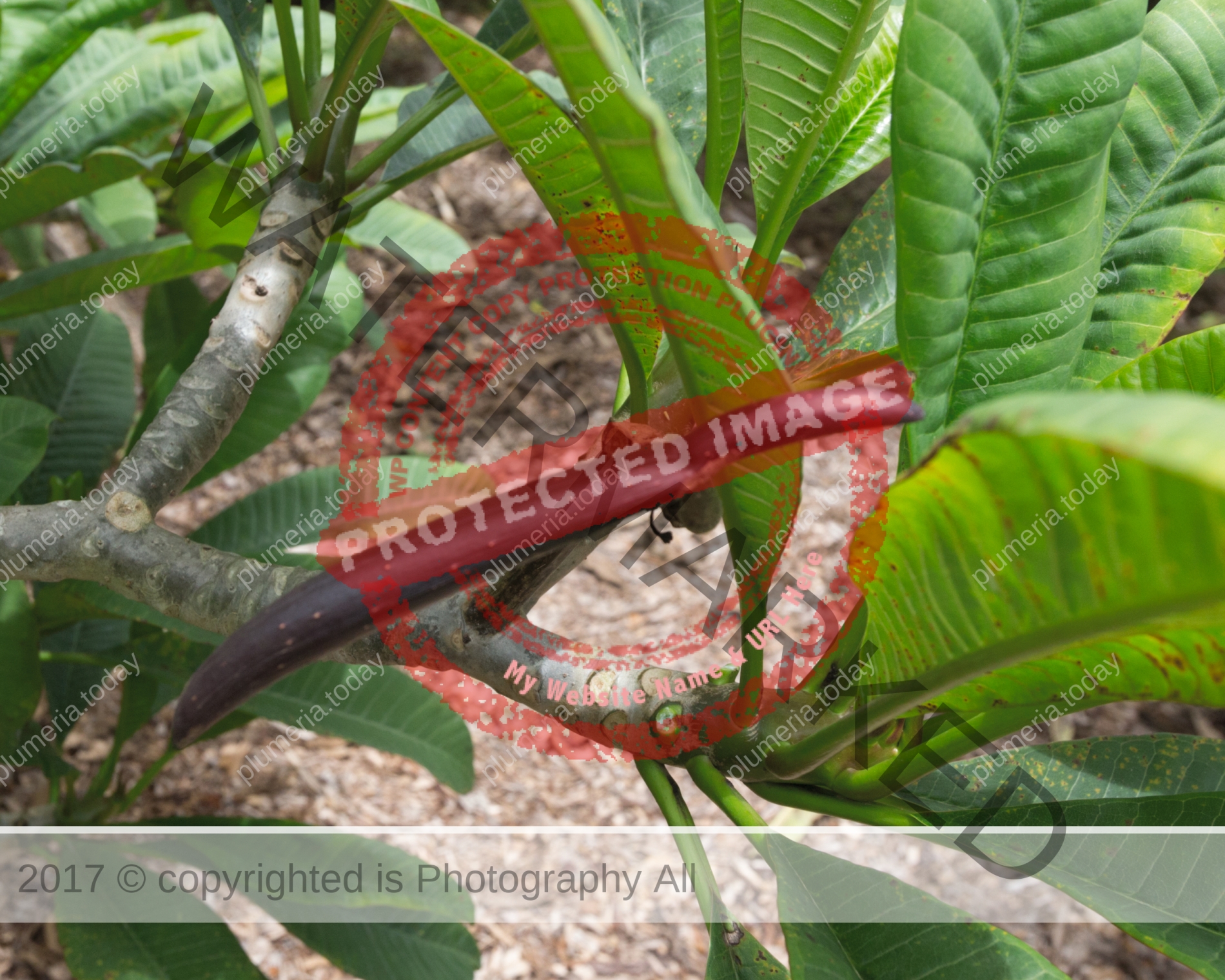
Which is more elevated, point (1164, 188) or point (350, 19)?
point (350, 19)

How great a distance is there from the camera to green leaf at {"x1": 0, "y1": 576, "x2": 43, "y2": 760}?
80cm

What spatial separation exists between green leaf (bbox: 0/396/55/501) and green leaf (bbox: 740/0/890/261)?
0.66 m

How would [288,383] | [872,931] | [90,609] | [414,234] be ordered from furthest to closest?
[414,234] < [288,383] < [90,609] < [872,931]

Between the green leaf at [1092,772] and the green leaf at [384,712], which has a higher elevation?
the green leaf at [1092,772]

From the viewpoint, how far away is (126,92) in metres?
1.06

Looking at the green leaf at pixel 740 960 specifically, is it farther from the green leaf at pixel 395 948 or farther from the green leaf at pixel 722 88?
the green leaf at pixel 395 948

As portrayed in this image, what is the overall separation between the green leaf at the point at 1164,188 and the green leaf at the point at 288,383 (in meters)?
0.77

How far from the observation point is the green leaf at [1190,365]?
0.43 meters

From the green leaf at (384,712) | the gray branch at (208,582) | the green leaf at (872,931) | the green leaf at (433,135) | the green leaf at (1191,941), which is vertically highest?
the green leaf at (433,135)

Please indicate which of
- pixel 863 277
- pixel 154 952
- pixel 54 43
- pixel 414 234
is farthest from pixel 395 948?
pixel 414 234

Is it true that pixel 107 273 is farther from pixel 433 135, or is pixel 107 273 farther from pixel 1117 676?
pixel 1117 676

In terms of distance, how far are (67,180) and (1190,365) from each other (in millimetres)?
934

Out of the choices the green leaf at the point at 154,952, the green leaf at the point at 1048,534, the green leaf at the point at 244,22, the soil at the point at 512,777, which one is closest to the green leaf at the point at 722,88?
the green leaf at the point at 1048,534

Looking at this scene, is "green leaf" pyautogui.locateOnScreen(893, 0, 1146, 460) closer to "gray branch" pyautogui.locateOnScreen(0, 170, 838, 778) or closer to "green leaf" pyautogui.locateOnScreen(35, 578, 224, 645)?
"gray branch" pyautogui.locateOnScreen(0, 170, 838, 778)
